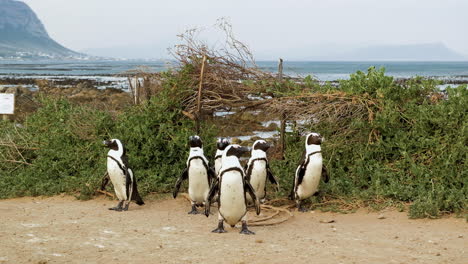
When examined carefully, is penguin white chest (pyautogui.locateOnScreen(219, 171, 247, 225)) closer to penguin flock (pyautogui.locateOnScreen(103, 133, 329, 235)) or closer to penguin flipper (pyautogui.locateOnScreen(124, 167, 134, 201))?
penguin flock (pyautogui.locateOnScreen(103, 133, 329, 235))

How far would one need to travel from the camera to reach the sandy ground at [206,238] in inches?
218

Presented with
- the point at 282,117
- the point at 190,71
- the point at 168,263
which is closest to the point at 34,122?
the point at 190,71

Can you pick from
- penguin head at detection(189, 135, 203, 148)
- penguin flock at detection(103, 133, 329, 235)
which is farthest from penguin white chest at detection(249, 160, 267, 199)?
penguin head at detection(189, 135, 203, 148)

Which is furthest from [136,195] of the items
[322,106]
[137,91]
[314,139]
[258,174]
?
[322,106]

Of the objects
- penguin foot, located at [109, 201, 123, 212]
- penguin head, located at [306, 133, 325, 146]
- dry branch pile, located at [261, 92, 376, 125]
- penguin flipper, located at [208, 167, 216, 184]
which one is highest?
dry branch pile, located at [261, 92, 376, 125]

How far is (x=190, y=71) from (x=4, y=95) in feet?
15.6

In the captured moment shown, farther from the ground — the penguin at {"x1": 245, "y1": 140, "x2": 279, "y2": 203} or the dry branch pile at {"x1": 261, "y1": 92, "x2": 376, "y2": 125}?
the dry branch pile at {"x1": 261, "y1": 92, "x2": 376, "y2": 125}

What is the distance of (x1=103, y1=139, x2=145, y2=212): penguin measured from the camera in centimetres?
823

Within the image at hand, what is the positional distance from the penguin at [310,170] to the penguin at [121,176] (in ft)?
7.64

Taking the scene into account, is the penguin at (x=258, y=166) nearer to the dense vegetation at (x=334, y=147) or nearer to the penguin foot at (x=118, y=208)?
the dense vegetation at (x=334, y=147)

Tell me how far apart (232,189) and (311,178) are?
1767 millimetres

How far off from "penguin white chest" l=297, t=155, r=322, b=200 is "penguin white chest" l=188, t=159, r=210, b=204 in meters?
1.32

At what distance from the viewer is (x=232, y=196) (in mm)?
6711

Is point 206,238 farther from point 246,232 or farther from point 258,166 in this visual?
point 258,166
